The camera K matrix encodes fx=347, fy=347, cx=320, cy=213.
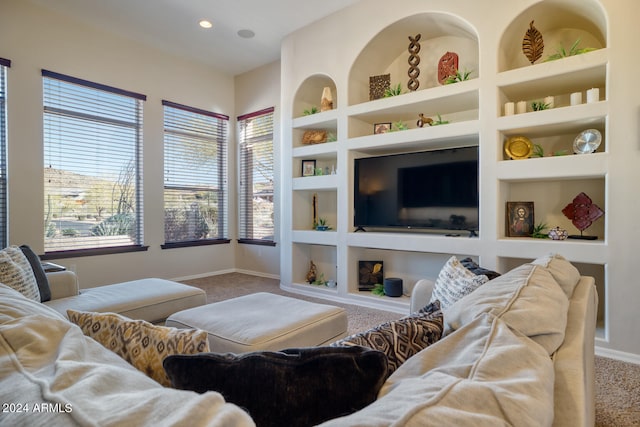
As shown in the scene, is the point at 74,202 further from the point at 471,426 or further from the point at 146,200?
the point at 471,426

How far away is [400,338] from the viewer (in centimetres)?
91

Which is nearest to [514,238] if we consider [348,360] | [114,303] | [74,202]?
[348,360]

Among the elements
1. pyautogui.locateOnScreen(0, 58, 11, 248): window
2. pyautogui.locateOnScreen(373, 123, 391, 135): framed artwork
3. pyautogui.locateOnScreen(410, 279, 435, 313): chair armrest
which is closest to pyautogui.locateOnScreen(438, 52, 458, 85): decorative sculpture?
pyautogui.locateOnScreen(373, 123, 391, 135): framed artwork

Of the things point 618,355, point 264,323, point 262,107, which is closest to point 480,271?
point 264,323

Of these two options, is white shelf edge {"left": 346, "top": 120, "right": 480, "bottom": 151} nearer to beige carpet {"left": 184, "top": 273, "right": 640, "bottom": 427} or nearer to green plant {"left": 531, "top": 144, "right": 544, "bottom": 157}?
green plant {"left": 531, "top": 144, "right": 544, "bottom": 157}

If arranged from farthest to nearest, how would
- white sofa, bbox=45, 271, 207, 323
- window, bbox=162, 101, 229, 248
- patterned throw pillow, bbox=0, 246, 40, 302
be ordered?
window, bbox=162, 101, 229, 248
white sofa, bbox=45, 271, 207, 323
patterned throw pillow, bbox=0, 246, 40, 302

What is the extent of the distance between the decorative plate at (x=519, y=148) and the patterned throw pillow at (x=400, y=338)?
259 cm

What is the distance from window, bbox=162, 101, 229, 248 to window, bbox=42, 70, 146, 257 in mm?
418

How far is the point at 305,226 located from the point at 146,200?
6.93 ft

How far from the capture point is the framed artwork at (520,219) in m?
3.08

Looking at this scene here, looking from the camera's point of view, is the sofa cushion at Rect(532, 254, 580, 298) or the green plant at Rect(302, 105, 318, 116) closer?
the sofa cushion at Rect(532, 254, 580, 298)

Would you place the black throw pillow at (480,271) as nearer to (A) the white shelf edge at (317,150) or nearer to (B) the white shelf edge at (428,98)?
(B) the white shelf edge at (428,98)

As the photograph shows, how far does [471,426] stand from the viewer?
46 centimetres

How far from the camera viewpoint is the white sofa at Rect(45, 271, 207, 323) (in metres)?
2.21
